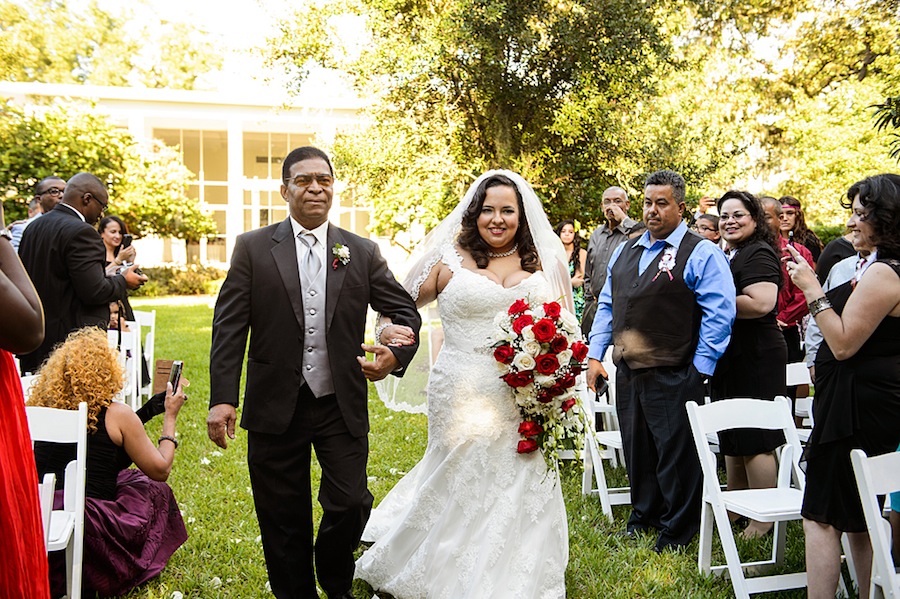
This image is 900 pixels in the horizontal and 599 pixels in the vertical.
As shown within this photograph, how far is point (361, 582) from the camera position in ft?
16.3

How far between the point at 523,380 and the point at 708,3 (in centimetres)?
1500

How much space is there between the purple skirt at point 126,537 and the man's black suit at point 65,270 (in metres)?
1.56

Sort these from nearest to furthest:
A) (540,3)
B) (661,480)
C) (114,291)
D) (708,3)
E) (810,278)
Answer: (810,278), (661,480), (114,291), (540,3), (708,3)

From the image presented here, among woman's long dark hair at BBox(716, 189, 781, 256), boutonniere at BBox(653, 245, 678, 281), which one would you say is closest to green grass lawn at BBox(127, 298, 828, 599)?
boutonniere at BBox(653, 245, 678, 281)

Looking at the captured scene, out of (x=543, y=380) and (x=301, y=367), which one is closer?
(x=301, y=367)

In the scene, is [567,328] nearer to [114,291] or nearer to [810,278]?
[810,278]

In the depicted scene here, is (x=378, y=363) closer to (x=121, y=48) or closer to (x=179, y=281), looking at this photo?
(x=179, y=281)

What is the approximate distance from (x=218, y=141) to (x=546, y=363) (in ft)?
114

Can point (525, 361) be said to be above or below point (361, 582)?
above

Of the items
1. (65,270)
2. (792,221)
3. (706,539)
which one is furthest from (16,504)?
(792,221)

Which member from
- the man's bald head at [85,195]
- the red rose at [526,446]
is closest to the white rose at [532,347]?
the red rose at [526,446]

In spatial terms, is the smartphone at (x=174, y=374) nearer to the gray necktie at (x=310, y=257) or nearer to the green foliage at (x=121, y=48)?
the gray necktie at (x=310, y=257)

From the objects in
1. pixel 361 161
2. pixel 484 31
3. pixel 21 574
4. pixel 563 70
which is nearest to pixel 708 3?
pixel 563 70

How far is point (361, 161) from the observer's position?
15.9 metres
